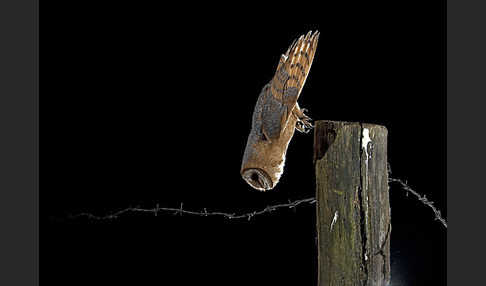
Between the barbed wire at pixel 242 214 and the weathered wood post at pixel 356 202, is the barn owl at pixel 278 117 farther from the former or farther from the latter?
the barbed wire at pixel 242 214

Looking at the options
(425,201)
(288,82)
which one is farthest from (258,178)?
(425,201)

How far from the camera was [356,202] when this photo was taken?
3.73 feet

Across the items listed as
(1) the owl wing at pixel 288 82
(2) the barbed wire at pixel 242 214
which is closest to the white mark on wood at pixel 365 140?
(1) the owl wing at pixel 288 82

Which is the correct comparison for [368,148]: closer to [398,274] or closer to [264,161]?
[264,161]

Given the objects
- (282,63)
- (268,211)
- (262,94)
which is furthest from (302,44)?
(268,211)

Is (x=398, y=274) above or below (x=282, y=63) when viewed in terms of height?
below

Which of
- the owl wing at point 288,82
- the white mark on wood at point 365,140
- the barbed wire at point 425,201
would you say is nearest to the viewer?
the white mark on wood at point 365,140

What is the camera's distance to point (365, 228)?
1137mm

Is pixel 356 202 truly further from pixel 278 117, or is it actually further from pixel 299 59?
pixel 299 59

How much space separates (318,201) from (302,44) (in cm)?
47

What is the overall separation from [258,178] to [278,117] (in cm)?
22

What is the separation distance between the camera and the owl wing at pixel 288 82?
50.3 inches

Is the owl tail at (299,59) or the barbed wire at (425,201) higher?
the owl tail at (299,59)

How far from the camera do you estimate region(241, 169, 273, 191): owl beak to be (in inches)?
53.3
